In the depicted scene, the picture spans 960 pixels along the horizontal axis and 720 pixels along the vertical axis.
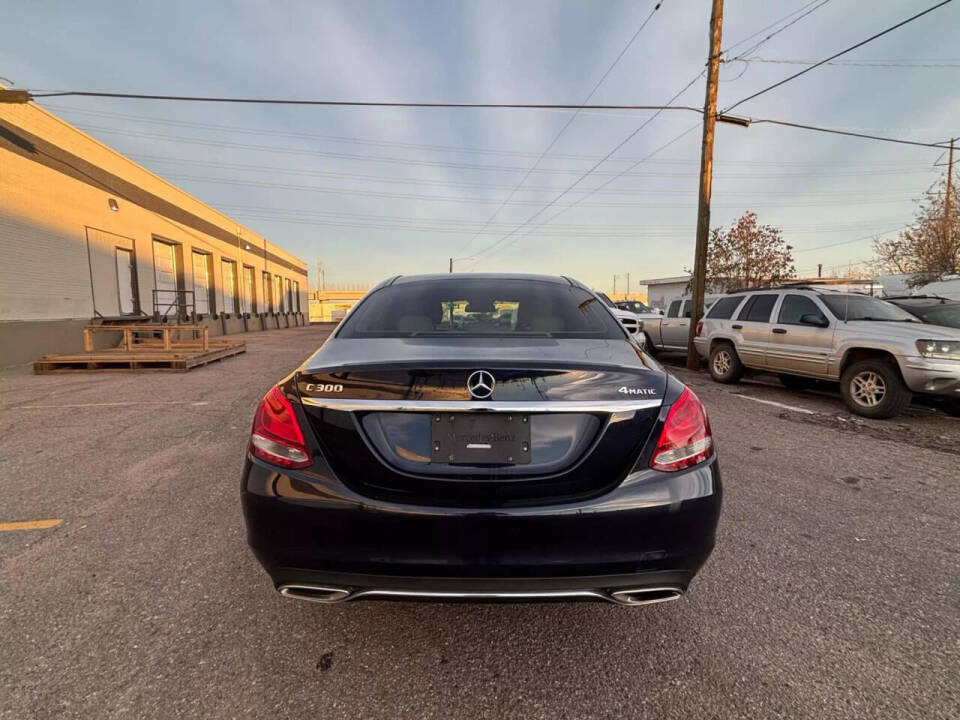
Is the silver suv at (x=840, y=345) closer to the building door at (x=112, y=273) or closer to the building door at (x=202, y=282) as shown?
the building door at (x=112, y=273)

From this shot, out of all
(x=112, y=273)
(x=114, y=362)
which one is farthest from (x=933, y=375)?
(x=112, y=273)

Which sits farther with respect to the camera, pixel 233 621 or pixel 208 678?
pixel 233 621

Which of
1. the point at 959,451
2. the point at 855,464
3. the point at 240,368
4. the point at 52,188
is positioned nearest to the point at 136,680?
the point at 855,464

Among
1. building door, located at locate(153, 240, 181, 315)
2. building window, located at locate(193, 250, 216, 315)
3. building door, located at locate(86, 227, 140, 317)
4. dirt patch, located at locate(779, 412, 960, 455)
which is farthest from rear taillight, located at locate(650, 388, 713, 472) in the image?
building window, located at locate(193, 250, 216, 315)

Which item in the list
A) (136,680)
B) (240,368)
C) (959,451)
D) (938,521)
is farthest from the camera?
(240,368)

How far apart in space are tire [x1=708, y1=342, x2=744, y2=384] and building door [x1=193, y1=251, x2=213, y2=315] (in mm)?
22318

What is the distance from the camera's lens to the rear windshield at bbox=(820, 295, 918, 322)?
6744 millimetres

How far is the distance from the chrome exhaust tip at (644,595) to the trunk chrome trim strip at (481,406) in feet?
2.09

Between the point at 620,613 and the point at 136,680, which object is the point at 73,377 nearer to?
the point at 136,680

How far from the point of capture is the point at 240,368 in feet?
36.3

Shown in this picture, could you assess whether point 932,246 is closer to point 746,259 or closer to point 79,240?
point 746,259

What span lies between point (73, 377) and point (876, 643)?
1233cm

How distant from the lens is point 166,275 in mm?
20016

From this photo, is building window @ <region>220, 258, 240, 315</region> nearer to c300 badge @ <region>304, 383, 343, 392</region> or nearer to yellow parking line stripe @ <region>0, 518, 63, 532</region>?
yellow parking line stripe @ <region>0, 518, 63, 532</region>
